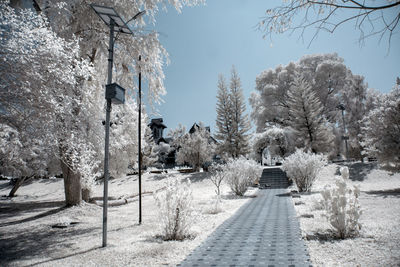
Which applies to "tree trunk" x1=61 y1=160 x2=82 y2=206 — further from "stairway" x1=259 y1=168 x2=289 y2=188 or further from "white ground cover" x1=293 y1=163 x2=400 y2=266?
"stairway" x1=259 y1=168 x2=289 y2=188

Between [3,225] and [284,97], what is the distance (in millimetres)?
31914

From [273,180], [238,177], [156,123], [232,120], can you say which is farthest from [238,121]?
[156,123]

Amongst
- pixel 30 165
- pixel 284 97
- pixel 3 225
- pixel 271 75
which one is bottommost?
pixel 3 225

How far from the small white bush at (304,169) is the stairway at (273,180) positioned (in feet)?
14.6

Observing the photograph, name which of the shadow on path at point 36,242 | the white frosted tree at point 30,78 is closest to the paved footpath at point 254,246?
the shadow on path at point 36,242

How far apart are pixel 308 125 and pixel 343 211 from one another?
22448 mm

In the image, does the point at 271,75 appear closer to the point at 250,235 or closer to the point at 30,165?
the point at 30,165

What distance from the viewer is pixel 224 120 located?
31.9 m

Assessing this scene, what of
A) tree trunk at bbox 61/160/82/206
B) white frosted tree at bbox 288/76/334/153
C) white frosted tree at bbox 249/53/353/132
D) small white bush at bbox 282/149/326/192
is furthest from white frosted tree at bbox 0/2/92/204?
white frosted tree at bbox 249/53/353/132

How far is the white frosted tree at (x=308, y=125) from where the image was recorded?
24.2 metres

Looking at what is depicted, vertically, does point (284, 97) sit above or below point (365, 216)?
above

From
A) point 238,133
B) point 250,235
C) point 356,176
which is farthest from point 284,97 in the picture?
point 250,235

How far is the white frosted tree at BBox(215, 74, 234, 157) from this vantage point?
99.7 feet

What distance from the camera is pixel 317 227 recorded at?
4.96 meters
